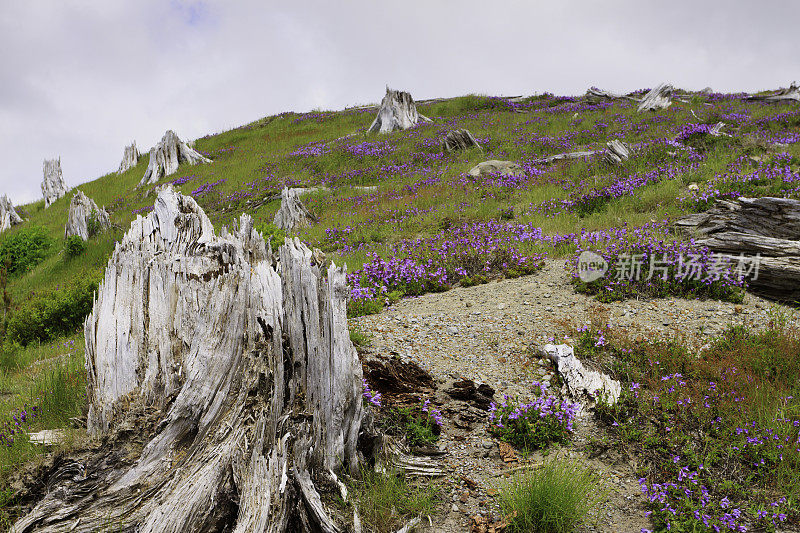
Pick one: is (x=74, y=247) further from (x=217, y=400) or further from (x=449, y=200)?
(x=217, y=400)

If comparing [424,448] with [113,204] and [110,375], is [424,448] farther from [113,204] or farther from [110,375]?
[113,204]

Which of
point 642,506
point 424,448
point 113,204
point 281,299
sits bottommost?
point 642,506

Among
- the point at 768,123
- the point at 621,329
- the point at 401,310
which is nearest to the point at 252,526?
the point at 401,310

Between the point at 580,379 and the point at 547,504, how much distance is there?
246cm

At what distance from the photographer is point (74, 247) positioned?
50.7 feet

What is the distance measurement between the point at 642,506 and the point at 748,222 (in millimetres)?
7513

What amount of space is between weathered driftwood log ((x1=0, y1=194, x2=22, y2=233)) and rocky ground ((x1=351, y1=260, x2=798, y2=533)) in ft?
96.2

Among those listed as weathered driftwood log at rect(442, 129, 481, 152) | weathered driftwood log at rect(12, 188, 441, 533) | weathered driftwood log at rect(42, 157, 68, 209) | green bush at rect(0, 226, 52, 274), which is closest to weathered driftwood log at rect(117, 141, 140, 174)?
weathered driftwood log at rect(42, 157, 68, 209)

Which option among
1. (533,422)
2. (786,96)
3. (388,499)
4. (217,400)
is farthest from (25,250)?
(786,96)

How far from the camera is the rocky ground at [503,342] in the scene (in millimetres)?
4129

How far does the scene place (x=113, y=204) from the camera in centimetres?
2514

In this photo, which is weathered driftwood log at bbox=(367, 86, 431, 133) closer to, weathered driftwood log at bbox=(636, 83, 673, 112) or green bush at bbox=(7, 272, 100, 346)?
weathered driftwood log at bbox=(636, 83, 673, 112)

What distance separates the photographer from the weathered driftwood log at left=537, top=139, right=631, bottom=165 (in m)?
16.2

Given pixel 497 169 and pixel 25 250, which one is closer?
pixel 25 250
